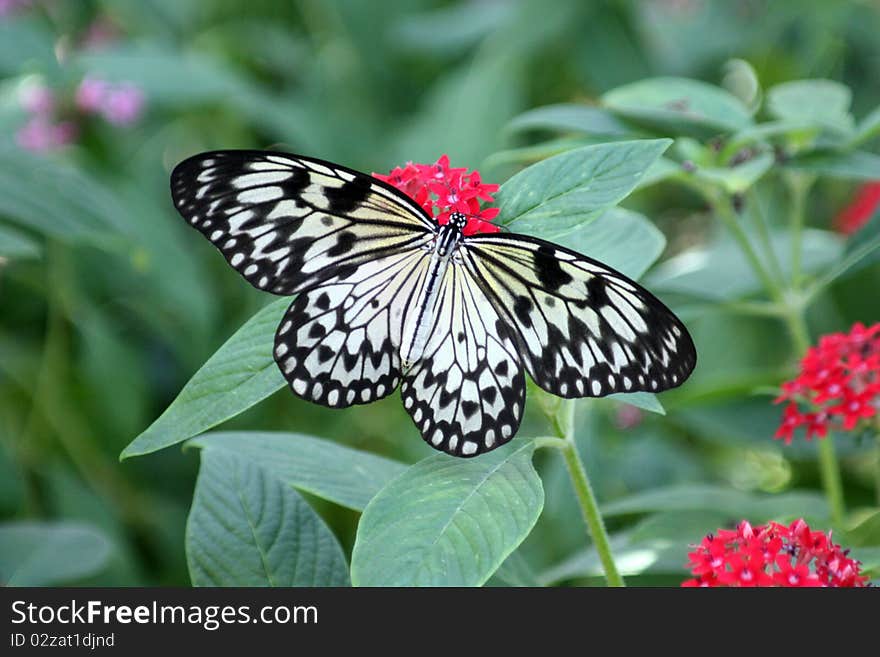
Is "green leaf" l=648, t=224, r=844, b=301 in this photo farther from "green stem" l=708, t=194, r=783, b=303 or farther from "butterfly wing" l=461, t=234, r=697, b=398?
"butterfly wing" l=461, t=234, r=697, b=398

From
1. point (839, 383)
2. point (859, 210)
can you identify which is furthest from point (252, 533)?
point (859, 210)

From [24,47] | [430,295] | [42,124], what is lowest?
[430,295]

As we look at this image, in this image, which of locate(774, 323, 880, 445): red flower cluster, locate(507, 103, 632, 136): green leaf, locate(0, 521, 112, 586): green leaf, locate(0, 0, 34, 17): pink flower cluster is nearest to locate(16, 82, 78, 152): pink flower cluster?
locate(0, 0, 34, 17): pink flower cluster

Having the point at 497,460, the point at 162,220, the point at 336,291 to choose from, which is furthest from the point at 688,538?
the point at 162,220

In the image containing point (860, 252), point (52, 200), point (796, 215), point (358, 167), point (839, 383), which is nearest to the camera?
point (839, 383)

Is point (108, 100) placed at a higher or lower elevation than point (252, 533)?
higher

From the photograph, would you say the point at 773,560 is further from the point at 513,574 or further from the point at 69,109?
the point at 69,109

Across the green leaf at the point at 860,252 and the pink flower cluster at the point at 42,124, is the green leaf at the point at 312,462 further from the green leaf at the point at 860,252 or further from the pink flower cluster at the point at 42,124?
the pink flower cluster at the point at 42,124
